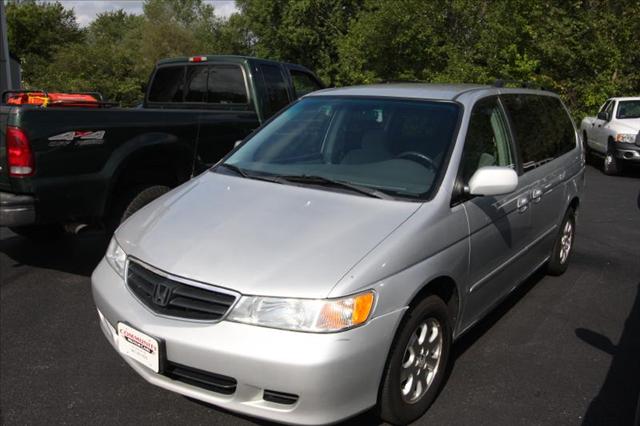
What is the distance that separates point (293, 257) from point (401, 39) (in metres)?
19.2

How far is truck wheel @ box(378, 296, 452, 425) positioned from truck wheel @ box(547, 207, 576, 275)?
2426 mm

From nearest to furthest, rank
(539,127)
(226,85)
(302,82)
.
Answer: (539,127) → (226,85) → (302,82)

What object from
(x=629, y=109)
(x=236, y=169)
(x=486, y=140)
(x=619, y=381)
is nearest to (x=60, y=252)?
(x=236, y=169)

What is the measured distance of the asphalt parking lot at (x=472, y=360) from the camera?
3088 mm

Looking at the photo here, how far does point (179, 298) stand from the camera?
8.71 ft

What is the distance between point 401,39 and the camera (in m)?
20.6

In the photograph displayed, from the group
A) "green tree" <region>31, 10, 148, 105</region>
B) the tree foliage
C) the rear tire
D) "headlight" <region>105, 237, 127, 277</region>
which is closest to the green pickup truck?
"headlight" <region>105, 237, 127, 277</region>

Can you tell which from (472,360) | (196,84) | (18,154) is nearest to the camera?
(472,360)

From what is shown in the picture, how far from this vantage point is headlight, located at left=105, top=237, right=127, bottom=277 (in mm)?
3047

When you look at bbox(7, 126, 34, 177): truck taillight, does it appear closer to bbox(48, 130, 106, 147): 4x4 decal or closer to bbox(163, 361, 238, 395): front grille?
bbox(48, 130, 106, 147): 4x4 decal

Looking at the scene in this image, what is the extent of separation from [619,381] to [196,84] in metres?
5.20

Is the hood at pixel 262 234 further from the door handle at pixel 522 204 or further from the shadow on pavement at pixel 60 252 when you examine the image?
the shadow on pavement at pixel 60 252

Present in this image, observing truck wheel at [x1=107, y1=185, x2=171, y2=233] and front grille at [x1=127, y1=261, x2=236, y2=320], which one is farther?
truck wheel at [x1=107, y1=185, x2=171, y2=233]

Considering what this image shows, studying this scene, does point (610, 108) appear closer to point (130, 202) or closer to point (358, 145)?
point (358, 145)
